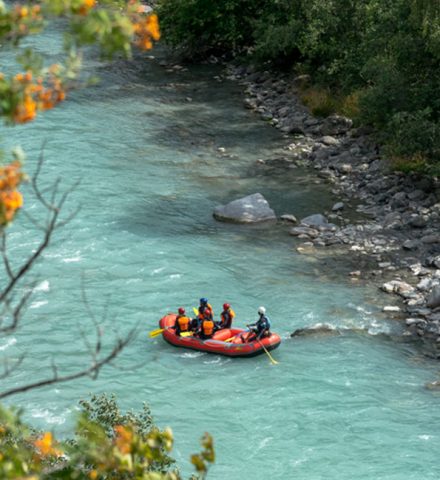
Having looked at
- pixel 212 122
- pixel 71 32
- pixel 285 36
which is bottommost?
pixel 212 122

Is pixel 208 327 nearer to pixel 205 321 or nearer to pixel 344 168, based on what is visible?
pixel 205 321

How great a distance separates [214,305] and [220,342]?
1566 millimetres

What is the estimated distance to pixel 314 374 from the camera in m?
17.4

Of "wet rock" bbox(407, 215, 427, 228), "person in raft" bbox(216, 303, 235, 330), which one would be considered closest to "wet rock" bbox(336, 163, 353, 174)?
"wet rock" bbox(407, 215, 427, 228)

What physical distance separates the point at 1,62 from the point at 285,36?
10.0 metres

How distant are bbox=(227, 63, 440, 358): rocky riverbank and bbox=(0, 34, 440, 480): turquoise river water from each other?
0.59m

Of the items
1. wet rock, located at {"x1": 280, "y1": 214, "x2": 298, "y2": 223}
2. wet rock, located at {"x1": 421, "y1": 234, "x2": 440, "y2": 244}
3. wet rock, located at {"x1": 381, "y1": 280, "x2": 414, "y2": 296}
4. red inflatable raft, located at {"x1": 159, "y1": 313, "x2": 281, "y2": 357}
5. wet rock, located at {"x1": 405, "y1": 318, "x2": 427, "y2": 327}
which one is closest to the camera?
red inflatable raft, located at {"x1": 159, "y1": 313, "x2": 281, "y2": 357}

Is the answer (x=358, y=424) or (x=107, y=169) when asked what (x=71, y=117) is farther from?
(x=358, y=424)

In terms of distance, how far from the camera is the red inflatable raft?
1817cm

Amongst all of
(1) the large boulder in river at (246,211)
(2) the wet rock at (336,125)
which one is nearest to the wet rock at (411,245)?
(1) the large boulder in river at (246,211)

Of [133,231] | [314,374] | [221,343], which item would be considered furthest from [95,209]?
[314,374]

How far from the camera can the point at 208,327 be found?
1855 cm

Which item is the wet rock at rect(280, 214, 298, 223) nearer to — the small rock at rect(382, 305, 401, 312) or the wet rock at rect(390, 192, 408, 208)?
the wet rock at rect(390, 192, 408, 208)

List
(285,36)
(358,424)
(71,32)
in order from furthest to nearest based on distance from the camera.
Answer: (285,36), (358,424), (71,32)
